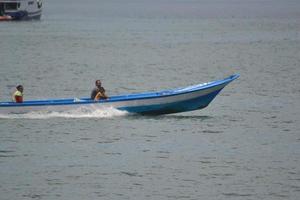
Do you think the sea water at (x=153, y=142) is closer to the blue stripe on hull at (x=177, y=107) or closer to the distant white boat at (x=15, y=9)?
the blue stripe on hull at (x=177, y=107)

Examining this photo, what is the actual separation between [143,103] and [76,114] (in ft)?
9.76

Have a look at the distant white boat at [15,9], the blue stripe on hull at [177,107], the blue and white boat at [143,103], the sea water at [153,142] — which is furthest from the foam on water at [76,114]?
the distant white boat at [15,9]

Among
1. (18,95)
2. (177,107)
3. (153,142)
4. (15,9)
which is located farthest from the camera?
(15,9)

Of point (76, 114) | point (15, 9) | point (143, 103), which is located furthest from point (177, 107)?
point (15, 9)

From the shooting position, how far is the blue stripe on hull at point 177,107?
39.8 meters

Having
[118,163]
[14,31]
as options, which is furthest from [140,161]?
[14,31]

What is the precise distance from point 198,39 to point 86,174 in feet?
290

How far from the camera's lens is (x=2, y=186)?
29.7m

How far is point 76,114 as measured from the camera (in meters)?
40.2

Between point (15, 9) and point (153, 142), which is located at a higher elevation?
point (153, 142)

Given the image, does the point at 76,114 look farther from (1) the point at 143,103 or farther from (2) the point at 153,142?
(2) the point at 153,142

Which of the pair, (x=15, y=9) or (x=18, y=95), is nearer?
(x=18, y=95)

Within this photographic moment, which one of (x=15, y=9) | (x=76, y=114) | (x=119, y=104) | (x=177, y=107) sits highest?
(x=119, y=104)

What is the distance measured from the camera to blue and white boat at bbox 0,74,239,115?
39.2 m
